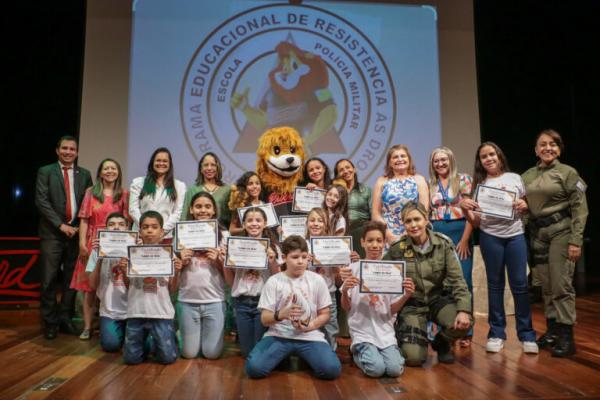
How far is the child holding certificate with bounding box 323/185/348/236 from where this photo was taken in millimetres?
3764

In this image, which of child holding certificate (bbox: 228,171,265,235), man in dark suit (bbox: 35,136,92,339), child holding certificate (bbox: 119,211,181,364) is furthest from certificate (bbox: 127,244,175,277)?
man in dark suit (bbox: 35,136,92,339)

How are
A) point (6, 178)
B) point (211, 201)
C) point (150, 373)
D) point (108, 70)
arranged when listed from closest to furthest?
point (150, 373) < point (211, 201) < point (108, 70) < point (6, 178)

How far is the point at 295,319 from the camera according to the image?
9.61 ft

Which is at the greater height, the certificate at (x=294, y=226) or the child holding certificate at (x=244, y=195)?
the child holding certificate at (x=244, y=195)

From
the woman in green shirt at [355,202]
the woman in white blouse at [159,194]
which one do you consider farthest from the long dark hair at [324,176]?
the woman in white blouse at [159,194]

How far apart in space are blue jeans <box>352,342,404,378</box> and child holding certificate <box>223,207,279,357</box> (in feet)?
2.41

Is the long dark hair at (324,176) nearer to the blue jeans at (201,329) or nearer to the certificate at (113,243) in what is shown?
the blue jeans at (201,329)

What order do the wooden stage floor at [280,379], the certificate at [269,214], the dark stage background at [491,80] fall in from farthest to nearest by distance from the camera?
the dark stage background at [491,80], the certificate at [269,214], the wooden stage floor at [280,379]

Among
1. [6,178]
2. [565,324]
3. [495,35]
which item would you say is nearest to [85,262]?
[565,324]

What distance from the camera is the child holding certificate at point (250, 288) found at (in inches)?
135

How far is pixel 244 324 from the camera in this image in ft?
A: 11.3

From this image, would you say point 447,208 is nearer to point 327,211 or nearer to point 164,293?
point 327,211

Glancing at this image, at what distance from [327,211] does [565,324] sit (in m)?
1.91

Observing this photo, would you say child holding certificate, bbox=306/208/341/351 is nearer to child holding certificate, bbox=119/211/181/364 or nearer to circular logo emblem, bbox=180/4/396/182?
child holding certificate, bbox=119/211/181/364
